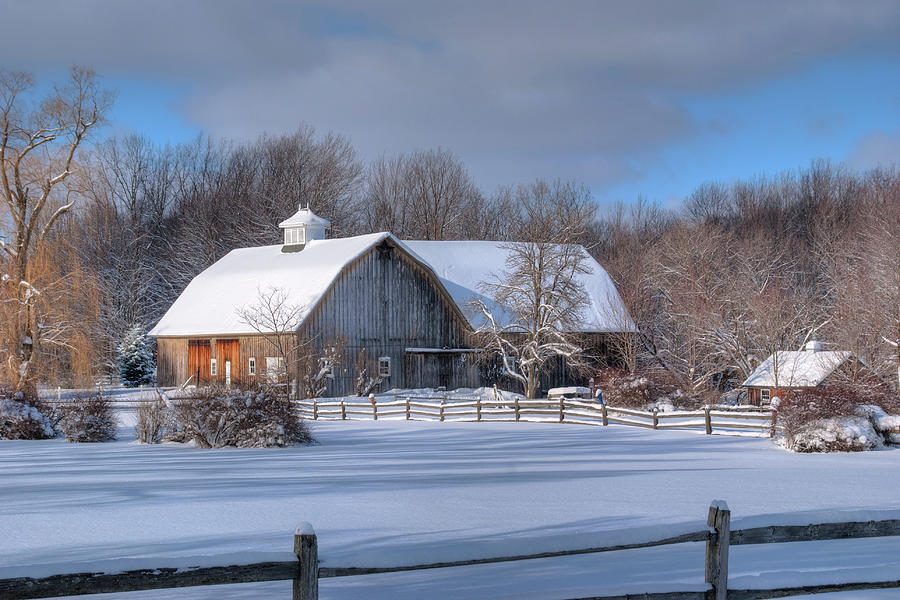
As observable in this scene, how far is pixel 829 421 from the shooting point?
2184 cm

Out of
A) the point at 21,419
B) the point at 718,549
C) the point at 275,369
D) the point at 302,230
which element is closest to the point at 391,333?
the point at 275,369

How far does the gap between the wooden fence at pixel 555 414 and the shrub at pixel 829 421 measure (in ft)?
4.47

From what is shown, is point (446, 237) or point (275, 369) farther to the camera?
point (446, 237)

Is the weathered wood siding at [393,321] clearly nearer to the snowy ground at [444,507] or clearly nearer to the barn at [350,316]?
the barn at [350,316]

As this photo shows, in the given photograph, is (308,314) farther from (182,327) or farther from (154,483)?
(154,483)

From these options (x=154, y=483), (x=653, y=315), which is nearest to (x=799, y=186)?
(x=653, y=315)

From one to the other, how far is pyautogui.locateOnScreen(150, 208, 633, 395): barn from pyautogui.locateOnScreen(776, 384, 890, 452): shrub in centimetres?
2050

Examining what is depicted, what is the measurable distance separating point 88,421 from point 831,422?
18.4 m

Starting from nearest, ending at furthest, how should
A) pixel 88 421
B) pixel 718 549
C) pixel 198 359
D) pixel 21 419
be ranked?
pixel 718 549
pixel 88 421
pixel 21 419
pixel 198 359

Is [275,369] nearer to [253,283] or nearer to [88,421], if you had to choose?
[253,283]

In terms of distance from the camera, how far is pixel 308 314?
3934cm

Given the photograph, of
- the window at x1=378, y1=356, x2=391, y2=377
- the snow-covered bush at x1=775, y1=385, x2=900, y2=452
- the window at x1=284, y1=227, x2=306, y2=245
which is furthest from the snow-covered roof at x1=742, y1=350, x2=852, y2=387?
the window at x1=284, y1=227, x2=306, y2=245

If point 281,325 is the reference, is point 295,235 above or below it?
above

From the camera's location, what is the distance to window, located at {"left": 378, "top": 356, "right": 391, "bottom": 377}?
42.3 meters
